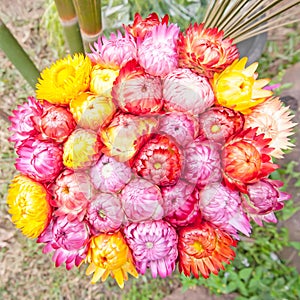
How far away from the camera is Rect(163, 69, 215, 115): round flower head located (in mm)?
638

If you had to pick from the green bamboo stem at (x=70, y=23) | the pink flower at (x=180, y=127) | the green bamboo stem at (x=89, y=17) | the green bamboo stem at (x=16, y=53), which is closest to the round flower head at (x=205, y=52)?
the pink flower at (x=180, y=127)

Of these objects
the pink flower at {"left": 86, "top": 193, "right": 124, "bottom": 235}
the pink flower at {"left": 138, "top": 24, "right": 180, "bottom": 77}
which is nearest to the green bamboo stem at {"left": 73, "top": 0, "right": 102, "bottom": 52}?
the pink flower at {"left": 138, "top": 24, "right": 180, "bottom": 77}

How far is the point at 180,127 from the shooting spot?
62 centimetres

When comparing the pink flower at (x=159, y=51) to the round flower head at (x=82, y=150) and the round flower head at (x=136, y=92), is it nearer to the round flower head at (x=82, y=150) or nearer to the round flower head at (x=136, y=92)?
the round flower head at (x=136, y=92)

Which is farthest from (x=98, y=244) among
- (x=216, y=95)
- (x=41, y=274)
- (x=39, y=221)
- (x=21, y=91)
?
(x=21, y=91)

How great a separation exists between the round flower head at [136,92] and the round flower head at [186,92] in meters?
0.02

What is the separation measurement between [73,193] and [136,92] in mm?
197

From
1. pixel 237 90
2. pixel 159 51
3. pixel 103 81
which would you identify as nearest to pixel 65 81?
pixel 103 81

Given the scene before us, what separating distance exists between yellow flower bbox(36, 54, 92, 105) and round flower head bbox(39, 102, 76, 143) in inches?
1.1

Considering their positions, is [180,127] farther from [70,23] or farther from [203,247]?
[70,23]

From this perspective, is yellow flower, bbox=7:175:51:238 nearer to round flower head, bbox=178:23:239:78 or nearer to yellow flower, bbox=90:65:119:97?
yellow flower, bbox=90:65:119:97

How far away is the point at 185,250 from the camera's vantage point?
26.2 inches

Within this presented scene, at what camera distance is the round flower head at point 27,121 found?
0.72 metres

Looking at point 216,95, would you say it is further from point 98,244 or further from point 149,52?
point 98,244
